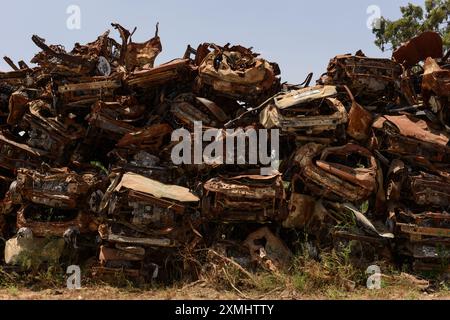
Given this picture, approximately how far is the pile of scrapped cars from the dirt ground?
34cm

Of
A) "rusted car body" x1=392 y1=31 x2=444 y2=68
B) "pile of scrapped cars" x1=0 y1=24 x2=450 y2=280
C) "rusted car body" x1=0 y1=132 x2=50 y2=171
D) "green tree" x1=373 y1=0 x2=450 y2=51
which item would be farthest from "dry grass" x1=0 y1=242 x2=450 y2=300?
"green tree" x1=373 y1=0 x2=450 y2=51

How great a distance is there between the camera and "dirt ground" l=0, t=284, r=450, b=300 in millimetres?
4793

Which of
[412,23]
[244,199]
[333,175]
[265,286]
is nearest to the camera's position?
[265,286]

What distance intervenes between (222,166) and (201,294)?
164 centimetres

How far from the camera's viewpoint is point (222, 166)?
5.73 m

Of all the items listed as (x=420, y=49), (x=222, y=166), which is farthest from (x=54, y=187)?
(x=420, y=49)

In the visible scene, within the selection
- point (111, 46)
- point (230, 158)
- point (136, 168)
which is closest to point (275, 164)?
point (230, 158)

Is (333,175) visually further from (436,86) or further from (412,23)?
(412,23)

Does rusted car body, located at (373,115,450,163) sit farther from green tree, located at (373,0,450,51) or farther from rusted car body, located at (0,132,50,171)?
green tree, located at (373,0,450,51)

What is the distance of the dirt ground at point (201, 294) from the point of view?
479 centimetres

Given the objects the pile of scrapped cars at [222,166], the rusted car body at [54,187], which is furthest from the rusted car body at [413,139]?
the rusted car body at [54,187]

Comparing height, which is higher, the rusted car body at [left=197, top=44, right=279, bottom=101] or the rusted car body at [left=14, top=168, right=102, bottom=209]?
the rusted car body at [left=197, top=44, right=279, bottom=101]

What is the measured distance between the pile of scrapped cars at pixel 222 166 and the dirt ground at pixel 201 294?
0.34 meters

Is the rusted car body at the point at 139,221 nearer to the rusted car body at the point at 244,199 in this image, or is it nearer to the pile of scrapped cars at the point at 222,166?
the pile of scrapped cars at the point at 222,166
